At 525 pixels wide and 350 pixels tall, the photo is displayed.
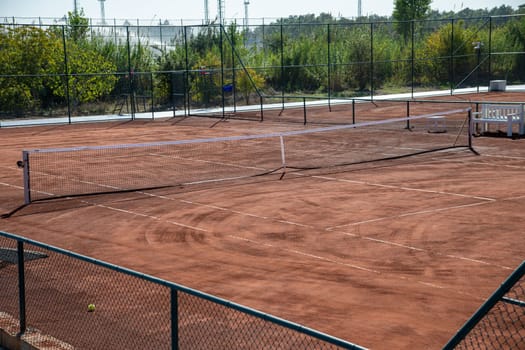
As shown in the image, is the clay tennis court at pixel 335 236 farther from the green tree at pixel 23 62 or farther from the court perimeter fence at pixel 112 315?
the green tree at pixel 23 62

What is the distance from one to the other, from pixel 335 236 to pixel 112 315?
5567 millimetres

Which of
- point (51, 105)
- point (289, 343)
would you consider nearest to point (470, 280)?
point (289, 343)

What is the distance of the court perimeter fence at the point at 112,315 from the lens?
30.2ft

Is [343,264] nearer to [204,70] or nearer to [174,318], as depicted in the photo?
[174,318]

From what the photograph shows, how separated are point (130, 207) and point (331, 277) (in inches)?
289

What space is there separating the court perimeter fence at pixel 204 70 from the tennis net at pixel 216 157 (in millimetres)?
7415

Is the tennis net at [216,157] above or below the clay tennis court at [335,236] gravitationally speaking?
above

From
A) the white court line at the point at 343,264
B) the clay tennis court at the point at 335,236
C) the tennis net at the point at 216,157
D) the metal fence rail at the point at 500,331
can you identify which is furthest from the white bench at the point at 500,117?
the metal fence rail at the point at 500,331

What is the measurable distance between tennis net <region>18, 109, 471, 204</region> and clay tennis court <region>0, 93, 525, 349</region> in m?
0.98

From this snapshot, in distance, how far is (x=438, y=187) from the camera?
1984cm

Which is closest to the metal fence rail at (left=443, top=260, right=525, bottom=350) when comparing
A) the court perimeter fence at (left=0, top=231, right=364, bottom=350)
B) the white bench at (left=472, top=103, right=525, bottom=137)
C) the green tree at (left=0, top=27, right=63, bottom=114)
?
the court perimeter fence at (left=0, top=231, right=364, bottom=350)

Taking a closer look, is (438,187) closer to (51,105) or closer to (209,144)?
(209,144)

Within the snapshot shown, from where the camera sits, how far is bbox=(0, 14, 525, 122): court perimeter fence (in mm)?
45000

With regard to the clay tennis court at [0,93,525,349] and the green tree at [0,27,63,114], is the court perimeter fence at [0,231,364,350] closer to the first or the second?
the clay tennis court at [0,93,525,349]
